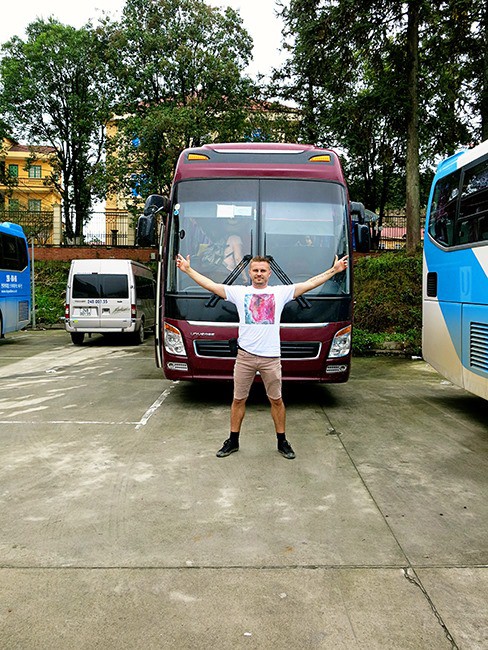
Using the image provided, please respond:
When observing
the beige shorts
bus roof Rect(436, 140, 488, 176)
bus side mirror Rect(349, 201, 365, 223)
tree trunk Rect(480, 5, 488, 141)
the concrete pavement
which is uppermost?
tree trunk Rect(480, 5, 488, 141)

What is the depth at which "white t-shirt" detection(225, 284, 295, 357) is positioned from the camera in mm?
5598

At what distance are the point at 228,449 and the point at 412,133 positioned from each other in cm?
1791

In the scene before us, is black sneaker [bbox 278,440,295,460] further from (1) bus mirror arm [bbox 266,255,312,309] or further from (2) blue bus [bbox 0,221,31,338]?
(2) blue bus [bbox 0,221,31,338]

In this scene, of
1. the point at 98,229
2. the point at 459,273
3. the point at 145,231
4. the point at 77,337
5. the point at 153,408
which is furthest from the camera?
the point at 98,229

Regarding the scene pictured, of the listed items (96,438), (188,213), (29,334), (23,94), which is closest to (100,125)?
(23,94)

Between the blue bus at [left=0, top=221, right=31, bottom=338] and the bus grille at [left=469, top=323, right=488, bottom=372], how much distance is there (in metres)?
12.4

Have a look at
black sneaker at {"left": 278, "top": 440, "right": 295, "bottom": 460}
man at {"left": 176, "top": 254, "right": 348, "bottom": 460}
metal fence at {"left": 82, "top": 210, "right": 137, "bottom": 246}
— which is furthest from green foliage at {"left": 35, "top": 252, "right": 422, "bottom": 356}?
metal fence at {"left": 82, "top": 210, "right": 137, "bottom": 246}

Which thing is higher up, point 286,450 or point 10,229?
point 10,229

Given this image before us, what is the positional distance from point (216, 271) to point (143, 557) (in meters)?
4.73

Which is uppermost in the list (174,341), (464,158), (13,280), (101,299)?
(464,158)

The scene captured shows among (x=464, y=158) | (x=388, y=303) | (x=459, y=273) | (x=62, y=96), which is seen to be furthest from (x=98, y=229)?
(x=459, y=273)

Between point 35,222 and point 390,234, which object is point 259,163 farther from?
point 35,222

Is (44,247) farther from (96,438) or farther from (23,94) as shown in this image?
(96,438)

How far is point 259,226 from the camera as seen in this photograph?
804cm
